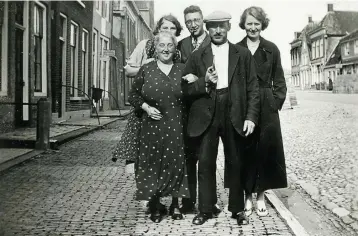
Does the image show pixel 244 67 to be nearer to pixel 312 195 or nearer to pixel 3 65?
pixel 312 195

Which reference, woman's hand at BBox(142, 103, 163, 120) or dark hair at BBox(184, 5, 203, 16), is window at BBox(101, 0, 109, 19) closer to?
dark hair at BBox(184, 5, 203, 16)

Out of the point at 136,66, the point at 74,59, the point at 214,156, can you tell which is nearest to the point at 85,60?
the point at 74,59

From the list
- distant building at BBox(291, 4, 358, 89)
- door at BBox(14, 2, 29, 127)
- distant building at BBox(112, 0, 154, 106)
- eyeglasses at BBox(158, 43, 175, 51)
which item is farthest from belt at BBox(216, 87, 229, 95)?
distant building at BBox(112, 0, 154, 106)

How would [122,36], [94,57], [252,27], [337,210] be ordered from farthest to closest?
1. [122,36]
2. [94,57]
3. [337,210]
4. [252,27]

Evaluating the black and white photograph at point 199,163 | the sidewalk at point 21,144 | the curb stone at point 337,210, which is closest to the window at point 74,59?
the sidewalk at point 21,144

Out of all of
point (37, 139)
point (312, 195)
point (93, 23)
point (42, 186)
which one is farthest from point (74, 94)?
point (312, 195)

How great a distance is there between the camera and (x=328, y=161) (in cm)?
581

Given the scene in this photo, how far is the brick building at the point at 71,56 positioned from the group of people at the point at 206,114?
27.2 ft

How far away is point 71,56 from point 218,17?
1072cm

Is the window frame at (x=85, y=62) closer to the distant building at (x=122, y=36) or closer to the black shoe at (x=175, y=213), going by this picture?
the distant building at (x=122, y=36)

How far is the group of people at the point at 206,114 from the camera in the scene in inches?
130

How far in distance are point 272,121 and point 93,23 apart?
13231 millimetres

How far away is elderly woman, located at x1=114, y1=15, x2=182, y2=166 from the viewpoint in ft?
12.0

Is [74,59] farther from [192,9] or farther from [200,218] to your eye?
[200,218]
